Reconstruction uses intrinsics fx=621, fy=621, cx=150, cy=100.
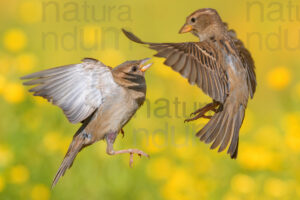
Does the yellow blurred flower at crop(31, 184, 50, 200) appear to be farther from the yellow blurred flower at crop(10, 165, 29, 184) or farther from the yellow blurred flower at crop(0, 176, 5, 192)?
the yellow blurred flower at crop(0, 176, 5, 192)

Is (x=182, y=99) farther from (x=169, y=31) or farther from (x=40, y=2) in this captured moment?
(x=40, y=2)

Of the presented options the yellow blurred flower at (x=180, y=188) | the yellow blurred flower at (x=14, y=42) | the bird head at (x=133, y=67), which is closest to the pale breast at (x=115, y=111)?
the bird head at (x=133, y=67)

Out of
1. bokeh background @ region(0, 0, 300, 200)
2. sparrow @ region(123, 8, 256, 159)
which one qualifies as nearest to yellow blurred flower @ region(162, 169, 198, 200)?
bokeh background @ region(0, 0, 300, 200)

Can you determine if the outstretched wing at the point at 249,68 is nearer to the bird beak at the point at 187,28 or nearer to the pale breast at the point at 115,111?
the bird beak at the point at 187,28

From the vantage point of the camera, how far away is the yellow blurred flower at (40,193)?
15.6ft

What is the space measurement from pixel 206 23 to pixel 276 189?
1.47 m

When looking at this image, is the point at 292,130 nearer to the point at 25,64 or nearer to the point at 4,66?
the point at 25,64

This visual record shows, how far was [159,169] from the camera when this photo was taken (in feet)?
17.2

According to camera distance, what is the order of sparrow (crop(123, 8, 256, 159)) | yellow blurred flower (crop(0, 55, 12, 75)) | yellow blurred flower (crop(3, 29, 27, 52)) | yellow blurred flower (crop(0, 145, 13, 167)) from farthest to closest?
yellow blurred flower (crop(3, 29, 27, 52)) → yellow blurred flower (crop(0, 55, 12, 75)) → yellow blurred flower (crop(0, 145, 13, 167)) → sparrow (crop(123, 8, 256, 159))

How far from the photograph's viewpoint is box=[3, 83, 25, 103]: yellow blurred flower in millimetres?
5168

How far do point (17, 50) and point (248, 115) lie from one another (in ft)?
7.98

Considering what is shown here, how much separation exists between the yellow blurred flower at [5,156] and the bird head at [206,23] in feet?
5.85

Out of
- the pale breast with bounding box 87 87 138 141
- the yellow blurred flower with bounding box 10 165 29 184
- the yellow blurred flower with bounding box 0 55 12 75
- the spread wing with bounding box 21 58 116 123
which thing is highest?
the spread wing with bounding box 21 58 116 123

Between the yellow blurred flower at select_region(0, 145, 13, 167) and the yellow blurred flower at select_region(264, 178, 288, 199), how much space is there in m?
2.03
